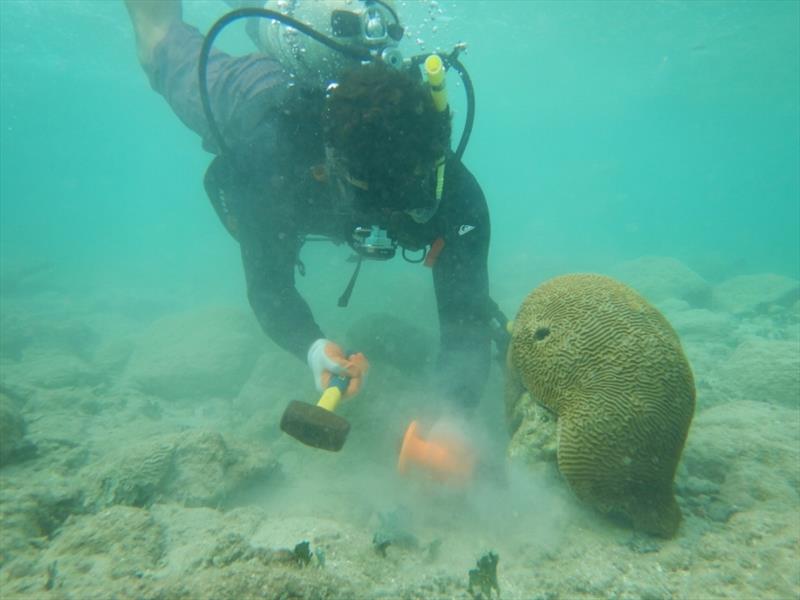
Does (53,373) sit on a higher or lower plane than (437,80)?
→ lower

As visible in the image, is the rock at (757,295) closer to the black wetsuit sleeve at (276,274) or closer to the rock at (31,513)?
the black wetsuit sleeve at (276,274)

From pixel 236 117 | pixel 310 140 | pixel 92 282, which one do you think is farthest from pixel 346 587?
pixel 92 282

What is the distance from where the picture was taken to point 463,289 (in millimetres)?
4297

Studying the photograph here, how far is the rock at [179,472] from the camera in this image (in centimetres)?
351

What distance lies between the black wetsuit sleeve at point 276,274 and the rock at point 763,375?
505 cm

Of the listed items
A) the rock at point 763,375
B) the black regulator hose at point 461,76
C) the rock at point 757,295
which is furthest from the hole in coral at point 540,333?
the rock at point 757,295

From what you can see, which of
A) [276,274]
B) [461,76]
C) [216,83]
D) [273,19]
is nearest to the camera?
[273,19]

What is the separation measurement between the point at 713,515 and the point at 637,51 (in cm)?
3940

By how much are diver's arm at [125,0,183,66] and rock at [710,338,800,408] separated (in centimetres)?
877

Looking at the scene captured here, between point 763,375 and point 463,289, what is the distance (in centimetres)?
398

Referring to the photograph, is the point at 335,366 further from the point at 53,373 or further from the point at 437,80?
the point at 53,373

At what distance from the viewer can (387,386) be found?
575 cm

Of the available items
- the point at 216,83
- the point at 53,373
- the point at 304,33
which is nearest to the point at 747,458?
the point at 304,33

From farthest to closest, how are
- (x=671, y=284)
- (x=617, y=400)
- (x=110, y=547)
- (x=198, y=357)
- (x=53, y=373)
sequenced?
(x=671, y=284) → (x=198, y=357) → (x=53, y=373) → (x=617, y=400) → (x=110, y=547)
